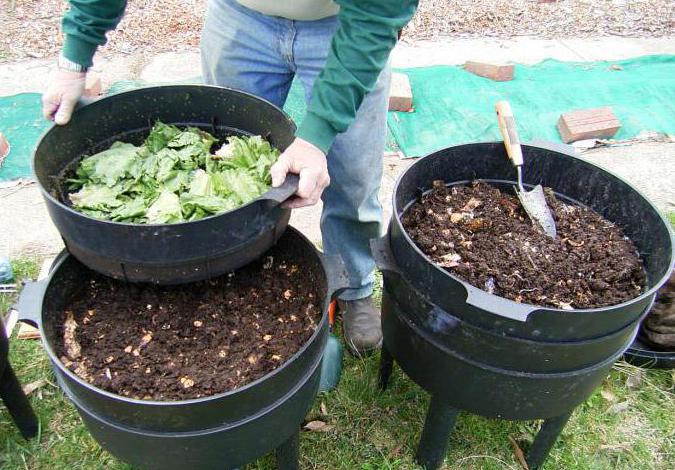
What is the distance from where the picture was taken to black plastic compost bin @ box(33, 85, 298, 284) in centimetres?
138

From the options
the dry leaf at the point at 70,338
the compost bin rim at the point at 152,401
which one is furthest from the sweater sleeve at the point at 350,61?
the dry leaf at the point at 70,338

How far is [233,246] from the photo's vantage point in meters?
1.47

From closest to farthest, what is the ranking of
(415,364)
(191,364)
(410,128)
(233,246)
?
(233,246)
(191,364)
(415,364)
(410,128)

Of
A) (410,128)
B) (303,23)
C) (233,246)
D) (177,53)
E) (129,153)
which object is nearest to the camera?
(233,246)

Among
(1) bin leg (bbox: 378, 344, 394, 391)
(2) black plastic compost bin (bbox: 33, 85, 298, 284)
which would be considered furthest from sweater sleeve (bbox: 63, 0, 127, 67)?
(1) bin leg (bbox: 378, 344, 394, 391)

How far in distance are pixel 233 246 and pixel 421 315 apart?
27.0 inches

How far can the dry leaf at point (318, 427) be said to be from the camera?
95.0 inches

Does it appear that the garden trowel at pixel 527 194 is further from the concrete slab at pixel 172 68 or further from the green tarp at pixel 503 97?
the concrete slab at pixel 172 68

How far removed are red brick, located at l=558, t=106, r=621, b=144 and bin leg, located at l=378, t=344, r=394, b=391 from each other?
2.63 metres

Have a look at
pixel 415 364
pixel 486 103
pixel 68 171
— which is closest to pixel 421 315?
pixel 415 364

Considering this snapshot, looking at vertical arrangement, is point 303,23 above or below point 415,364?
above

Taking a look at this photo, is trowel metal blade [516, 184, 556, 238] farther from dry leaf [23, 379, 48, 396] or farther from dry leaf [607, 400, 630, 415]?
dry leaf [23, 379, 48, 396]

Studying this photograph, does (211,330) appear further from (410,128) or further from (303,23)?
(410,128)

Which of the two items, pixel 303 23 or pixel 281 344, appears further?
pixel 303 23
